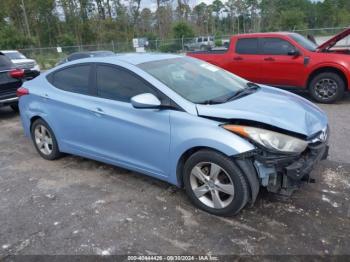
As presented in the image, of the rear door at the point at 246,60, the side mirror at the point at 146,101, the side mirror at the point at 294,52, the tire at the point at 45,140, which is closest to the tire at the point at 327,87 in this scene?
the side mirror at the point at 294,52

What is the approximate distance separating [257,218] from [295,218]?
36 centimetres

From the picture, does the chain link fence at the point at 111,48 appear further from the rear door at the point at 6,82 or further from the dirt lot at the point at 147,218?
the dirt lot at the point at 147,218

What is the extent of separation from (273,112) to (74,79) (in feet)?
8.51

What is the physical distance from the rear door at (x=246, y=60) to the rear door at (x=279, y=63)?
14 cm

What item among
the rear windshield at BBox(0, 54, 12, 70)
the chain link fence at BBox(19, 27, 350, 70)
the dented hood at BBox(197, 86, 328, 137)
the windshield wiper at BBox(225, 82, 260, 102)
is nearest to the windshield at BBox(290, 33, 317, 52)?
the windshield wiper at BBox(225, 82, 260, 102)

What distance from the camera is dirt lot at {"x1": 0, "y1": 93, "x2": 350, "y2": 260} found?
281 centimetres

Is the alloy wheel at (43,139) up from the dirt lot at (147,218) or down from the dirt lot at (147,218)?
up

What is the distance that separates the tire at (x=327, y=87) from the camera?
283 inches

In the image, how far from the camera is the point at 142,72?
3.56 m

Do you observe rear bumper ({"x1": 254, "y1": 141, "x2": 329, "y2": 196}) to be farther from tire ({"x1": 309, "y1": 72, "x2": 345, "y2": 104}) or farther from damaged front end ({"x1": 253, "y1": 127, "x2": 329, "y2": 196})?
tire ({"x1": 309, "y1": 72, "x2": 345, "y2": 104})

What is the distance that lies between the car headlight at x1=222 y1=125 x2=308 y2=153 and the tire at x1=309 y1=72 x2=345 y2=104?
16.4 feet

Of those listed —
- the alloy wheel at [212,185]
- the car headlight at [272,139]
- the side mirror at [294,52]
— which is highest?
the side mirror at [294,52]

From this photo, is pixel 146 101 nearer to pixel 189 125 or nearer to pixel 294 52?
pixel 189 125

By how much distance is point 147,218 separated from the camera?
325 centimetres
